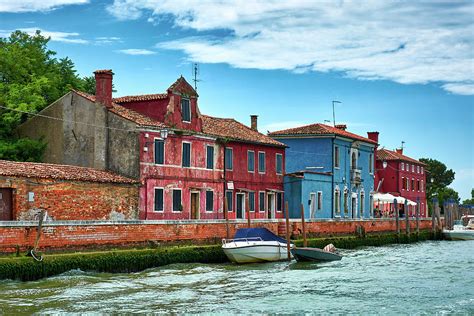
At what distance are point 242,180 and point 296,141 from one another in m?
11.7

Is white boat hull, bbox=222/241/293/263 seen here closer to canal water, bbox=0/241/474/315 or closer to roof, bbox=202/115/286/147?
canal water, bbox=0/241/474/315

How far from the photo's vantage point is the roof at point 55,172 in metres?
32.4

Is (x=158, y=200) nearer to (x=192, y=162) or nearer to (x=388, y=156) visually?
(x=192, y=162)

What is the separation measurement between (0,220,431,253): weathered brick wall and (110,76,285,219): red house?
12.0 ft

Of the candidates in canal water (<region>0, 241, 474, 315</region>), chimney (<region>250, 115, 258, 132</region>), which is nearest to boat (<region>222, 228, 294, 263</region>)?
canal water (<region>0, 241, 474, 315</region>)

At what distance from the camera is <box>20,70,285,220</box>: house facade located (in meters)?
39.3

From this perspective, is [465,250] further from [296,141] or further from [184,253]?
[184,253]

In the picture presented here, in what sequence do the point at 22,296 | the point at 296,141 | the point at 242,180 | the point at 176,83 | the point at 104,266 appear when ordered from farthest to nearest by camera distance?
1. the point at 296,141
2. the point at 242,180
3. the point at 176,83
4. the point at 104,266
5. the point at 22,296

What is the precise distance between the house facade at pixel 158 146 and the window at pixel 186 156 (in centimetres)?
5

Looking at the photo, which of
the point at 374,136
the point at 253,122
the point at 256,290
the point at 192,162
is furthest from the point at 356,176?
the point at 256,290

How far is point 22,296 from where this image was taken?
23594mm

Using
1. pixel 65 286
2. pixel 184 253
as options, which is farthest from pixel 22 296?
pixel 184 253

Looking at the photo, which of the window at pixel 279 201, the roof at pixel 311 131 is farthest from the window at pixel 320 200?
the roof at pixel 311 131

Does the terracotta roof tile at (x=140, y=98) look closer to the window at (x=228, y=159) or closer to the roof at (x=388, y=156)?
the window at (x=228, y=159)
